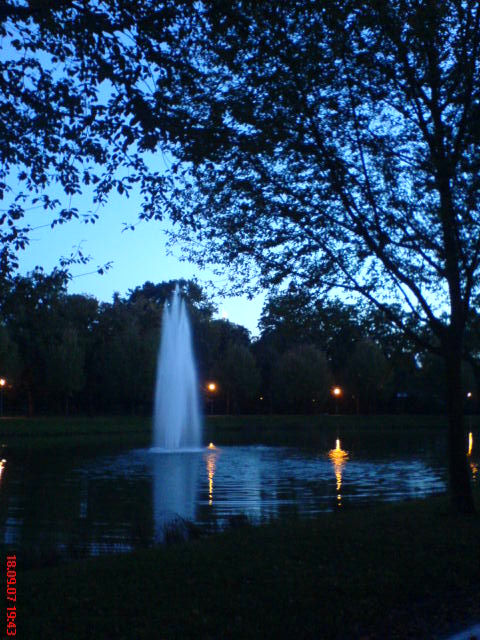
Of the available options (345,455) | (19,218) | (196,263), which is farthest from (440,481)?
(19,218)

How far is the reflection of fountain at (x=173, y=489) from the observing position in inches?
667

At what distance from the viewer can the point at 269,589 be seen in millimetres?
8336

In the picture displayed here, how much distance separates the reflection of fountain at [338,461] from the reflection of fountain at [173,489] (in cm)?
393

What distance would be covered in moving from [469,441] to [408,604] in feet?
129

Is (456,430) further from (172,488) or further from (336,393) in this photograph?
(336,393)

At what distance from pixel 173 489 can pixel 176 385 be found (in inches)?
964

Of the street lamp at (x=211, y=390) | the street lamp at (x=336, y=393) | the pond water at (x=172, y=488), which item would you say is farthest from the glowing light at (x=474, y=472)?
the street lamp at (x=336, y=393)

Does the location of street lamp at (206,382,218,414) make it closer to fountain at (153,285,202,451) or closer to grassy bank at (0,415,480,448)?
grassy bank at (0,415,480,448)

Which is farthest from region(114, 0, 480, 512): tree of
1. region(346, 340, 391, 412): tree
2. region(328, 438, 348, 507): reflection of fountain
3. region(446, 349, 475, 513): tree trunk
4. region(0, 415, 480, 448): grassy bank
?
region(346, 340, 391, 412): tree

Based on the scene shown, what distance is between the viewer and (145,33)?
10.8 m

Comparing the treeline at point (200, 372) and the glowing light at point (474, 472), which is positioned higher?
the treeline at point (200, 372)

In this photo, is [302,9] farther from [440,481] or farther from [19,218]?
[440,481]

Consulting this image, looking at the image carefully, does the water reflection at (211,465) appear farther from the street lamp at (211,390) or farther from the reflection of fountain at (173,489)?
the street lamp at (211,390)
